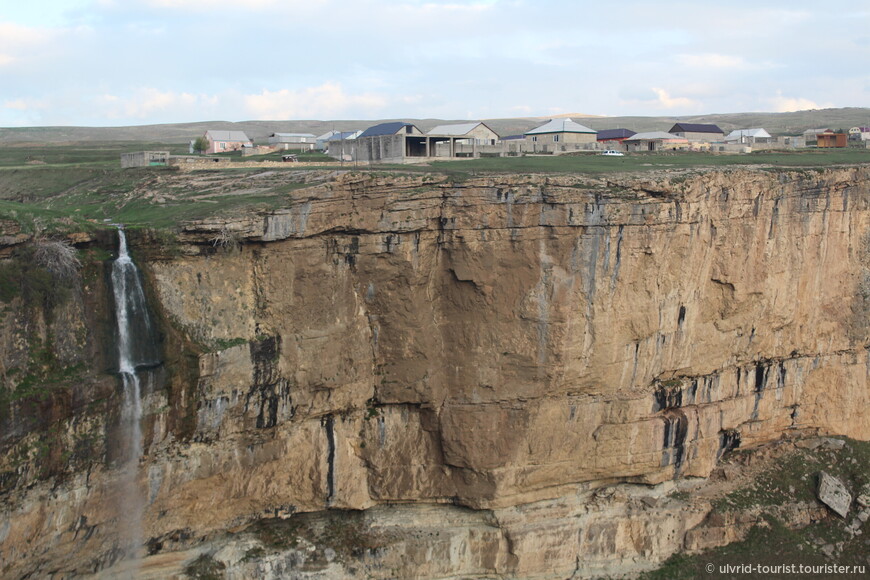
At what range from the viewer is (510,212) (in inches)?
878

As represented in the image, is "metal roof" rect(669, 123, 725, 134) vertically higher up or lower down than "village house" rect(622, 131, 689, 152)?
higher up

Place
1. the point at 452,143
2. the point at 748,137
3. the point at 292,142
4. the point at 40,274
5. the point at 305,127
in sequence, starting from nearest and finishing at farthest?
the point at 40,274, the point at 452,143, the point at 748,137, the point at 292,142, the point at 305,127

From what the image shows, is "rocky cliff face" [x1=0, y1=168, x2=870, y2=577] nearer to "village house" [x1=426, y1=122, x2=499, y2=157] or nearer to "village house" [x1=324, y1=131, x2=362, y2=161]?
"village house" [x1=426, y1=122, x2=499, y2=157]

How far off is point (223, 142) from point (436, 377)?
31.8 metres

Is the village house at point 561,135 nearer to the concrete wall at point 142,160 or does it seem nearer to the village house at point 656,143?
the village house at point 656,143

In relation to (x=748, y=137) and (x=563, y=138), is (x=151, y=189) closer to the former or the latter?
(x=563, y=138)

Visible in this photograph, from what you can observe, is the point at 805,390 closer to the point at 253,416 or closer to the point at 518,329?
the point at 518,329

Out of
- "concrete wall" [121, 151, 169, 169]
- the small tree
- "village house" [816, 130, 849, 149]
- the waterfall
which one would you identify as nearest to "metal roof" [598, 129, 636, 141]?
"village house" [816, 130, 849, 149]

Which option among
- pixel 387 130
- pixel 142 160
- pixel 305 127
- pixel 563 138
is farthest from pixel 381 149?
pixel 305 127

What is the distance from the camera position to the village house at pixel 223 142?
162 ft

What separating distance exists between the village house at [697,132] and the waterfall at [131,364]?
4213 centimetres

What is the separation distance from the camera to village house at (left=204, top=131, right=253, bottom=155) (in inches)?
1946

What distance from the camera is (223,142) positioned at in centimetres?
4975

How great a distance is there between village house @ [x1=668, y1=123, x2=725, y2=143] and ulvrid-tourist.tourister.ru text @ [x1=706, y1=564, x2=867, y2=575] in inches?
1330
